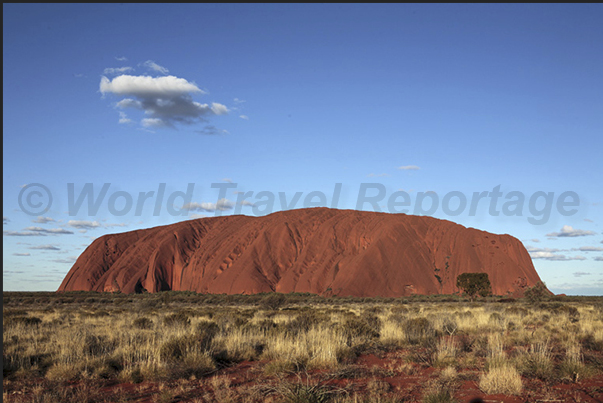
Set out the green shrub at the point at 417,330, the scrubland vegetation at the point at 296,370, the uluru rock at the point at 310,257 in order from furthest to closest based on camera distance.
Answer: the uluru rock at the point at 310,257 < the green shrub at the point at 417,330 < the scrubland vegetation at the point at 296,370

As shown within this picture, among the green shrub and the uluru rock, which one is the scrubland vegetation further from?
the uluru rock

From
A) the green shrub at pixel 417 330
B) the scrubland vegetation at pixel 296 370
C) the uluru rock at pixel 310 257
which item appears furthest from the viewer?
the uluru rock at pixel 310 257

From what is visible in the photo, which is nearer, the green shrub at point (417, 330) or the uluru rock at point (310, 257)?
the green shrub at point (417, 330)

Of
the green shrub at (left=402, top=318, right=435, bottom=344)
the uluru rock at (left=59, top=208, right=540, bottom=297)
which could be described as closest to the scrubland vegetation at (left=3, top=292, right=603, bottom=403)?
the green shrub at (left=402, top=318, right=435, bottom=344)

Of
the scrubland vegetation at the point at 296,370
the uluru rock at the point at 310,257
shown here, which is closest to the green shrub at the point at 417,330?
the scrubland vegetation at the point at 296,370

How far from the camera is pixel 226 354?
10.1 metres

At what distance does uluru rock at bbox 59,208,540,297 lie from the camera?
203 ft

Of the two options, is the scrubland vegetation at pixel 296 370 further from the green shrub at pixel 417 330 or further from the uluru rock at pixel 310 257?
the uluru rock at pixel 310 257

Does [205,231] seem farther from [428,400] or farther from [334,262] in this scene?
[428,400]

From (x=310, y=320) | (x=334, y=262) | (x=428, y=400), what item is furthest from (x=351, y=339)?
(x=334, y=262)

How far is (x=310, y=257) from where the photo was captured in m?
68.4

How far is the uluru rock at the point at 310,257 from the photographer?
62.0m

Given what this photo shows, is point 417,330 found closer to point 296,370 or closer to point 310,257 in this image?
point 296,370

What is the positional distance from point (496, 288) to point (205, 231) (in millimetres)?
54401
